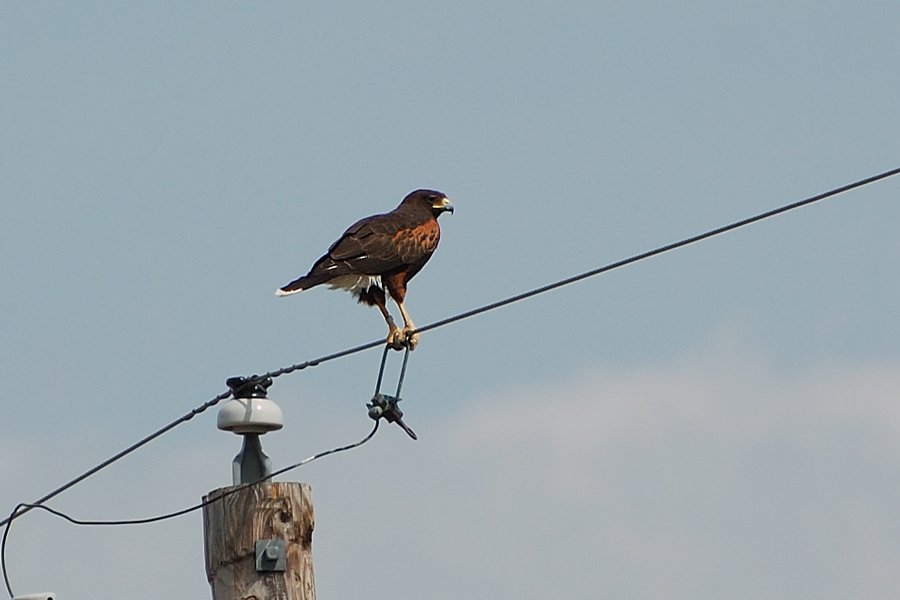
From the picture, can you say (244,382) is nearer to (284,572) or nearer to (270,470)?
(270,470)

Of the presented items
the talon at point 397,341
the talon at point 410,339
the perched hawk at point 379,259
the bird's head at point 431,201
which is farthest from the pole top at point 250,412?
the bird's head at point 431,201

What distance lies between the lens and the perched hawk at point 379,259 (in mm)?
8795

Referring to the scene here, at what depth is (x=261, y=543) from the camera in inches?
198

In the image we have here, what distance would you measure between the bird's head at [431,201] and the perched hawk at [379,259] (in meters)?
0.25

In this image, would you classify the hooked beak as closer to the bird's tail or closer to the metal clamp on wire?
the bird's tail

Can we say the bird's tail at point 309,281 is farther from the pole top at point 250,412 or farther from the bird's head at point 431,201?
the pole top at point 250,412

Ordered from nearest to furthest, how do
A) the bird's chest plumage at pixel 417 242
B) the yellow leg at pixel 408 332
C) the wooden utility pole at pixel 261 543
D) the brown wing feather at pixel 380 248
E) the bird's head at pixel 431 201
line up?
1. the wooden utility pole at pixel 261 543
2. the yellow leg at pixel 408 332
3. the brown wing feather at pixel 380 248
4. the bird's chest plumage at pixel 417 242
5. the bird's head at pixel 431 201

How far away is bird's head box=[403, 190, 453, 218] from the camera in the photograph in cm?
1034

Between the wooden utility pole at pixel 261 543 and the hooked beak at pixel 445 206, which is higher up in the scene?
the hooked beak at pixel 445 206

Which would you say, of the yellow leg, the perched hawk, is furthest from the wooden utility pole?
the perched hawk

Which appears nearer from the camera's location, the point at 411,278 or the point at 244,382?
the point at 244,382

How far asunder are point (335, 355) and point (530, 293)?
33.4 inches

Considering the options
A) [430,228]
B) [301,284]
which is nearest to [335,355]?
[301,284]

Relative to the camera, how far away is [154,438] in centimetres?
570
